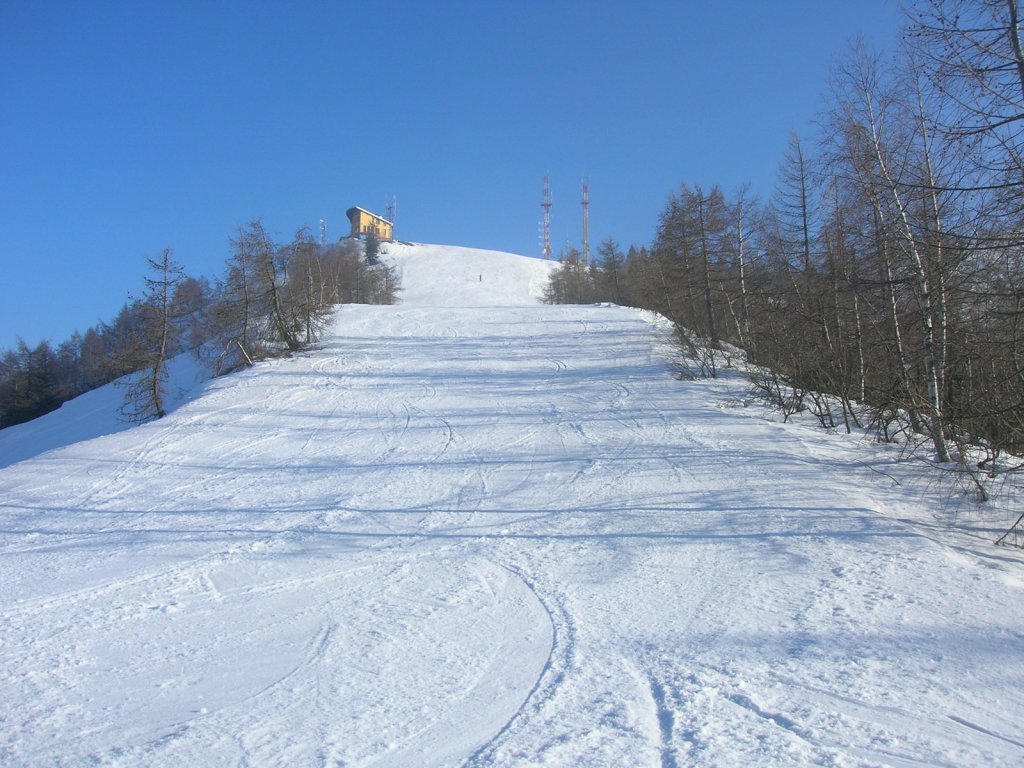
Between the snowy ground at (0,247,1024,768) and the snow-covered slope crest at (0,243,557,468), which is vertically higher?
the snow-covered slope crest at (0,243,557,468)

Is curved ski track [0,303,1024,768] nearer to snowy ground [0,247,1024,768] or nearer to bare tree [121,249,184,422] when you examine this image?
snowy ground [0,247,1024,768]

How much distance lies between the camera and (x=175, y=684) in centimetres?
458

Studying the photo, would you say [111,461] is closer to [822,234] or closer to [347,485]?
[347,485]

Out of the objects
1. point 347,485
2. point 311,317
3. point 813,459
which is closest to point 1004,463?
point 813,459

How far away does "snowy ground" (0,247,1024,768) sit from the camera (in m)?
3.78

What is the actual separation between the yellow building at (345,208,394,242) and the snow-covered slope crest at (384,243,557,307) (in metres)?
7.05

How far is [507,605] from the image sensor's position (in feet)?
18.9

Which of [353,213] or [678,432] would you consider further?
[353,213]

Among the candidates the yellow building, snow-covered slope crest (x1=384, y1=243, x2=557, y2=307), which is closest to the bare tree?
snow-covered slope crest (x1=384, y1=243, x2=557, y2=307)

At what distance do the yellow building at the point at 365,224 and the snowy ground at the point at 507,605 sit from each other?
381 ft

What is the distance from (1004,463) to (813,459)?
107 inches

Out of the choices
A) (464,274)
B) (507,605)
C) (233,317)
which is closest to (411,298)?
(464,274)

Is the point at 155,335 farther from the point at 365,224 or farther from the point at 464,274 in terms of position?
the point at 365,224

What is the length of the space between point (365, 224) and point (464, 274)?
1383 inches
